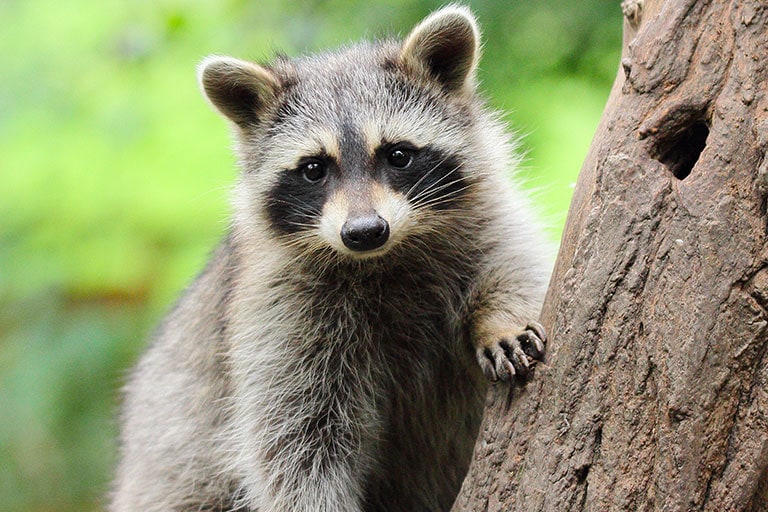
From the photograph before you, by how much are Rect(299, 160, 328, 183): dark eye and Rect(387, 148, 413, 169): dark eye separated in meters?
0.28

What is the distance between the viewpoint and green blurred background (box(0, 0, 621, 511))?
A: 584 cm

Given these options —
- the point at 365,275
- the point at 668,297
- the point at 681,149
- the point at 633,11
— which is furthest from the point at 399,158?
the point at 668,297

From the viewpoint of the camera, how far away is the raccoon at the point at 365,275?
4.01 meters

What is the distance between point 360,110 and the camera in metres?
4.09

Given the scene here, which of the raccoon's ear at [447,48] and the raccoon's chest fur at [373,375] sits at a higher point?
the raccoon's ear at [447,48]

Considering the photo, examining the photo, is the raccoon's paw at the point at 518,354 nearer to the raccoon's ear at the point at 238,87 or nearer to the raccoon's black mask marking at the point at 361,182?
the raccoon's black mask marking at the point at 361,182

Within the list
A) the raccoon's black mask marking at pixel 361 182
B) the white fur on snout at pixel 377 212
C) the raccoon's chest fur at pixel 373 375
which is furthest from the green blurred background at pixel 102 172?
the white fur on snout at pixel 377 212

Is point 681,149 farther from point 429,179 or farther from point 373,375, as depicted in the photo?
point 373,375

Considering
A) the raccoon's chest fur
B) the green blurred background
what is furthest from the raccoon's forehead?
the green blurred background

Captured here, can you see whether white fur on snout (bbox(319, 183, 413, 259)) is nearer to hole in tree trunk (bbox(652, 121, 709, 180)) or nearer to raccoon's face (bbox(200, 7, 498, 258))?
raccoon's face (bbox(200, 7, 498, 258))

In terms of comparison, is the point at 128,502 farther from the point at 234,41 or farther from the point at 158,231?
the point at 234,41

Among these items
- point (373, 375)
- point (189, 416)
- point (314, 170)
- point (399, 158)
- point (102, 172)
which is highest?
point (399, 158)

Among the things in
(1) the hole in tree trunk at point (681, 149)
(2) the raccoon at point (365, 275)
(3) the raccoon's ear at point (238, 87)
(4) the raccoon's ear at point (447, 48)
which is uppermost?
(4) the raccoon's ear at point (447, 48)

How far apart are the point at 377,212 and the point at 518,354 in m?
0.85
